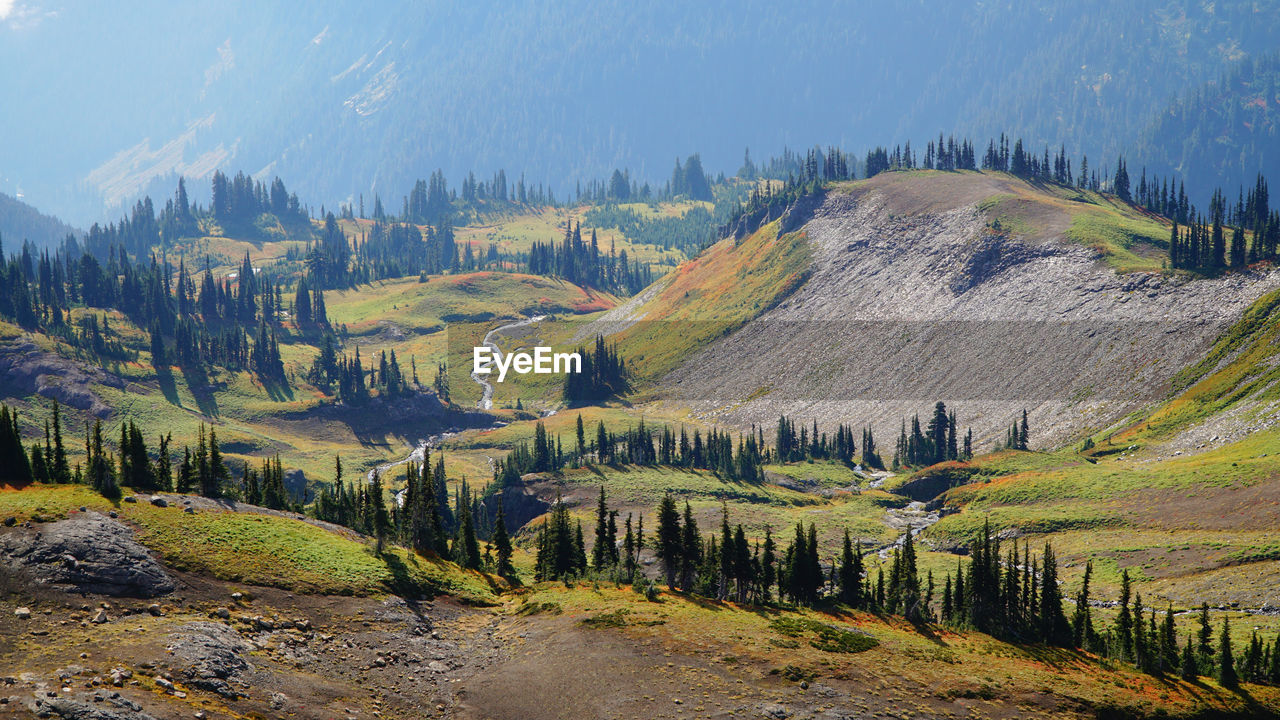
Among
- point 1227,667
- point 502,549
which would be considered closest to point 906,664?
point 1227,667

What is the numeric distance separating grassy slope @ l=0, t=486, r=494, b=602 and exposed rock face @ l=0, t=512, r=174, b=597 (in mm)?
2085

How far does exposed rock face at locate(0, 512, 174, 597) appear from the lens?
64688 mm

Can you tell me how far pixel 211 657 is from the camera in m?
60.2

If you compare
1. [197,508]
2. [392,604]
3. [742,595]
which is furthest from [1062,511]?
[197,508]

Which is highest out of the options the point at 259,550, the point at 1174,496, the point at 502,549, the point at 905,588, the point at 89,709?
the point at 259,550

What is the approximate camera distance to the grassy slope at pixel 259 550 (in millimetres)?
73000

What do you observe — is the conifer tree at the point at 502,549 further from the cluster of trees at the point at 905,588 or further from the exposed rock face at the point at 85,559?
the exposed rock face at the point at 85,559

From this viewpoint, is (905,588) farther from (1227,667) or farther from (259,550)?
(259,550)

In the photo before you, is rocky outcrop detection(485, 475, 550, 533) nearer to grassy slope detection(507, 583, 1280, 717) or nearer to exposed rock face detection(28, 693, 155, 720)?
grassy slope detection(507, 583, 1280, 717)

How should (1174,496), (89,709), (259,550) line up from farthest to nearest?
(1174,496), (259,550), (89,709)

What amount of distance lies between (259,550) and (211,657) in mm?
18738

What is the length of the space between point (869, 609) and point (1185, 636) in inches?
1311

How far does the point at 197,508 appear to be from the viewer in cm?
8312

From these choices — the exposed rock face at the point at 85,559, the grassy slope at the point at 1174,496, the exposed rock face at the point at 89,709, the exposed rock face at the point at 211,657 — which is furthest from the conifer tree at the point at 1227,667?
the exposed rock face at the point at 85,559
